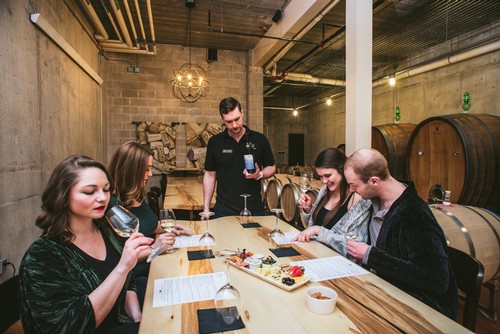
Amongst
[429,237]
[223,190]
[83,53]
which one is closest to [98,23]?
[83,53]

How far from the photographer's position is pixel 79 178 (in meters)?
1.21

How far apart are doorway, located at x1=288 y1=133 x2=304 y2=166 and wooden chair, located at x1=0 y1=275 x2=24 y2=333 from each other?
13507mm

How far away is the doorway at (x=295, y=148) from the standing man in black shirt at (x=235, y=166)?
1156 cm

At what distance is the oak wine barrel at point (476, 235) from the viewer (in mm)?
2307

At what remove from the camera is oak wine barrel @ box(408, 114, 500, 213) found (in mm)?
3459

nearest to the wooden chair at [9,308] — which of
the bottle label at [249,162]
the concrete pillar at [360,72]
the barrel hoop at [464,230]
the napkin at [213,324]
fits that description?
the napkin at [213,324]

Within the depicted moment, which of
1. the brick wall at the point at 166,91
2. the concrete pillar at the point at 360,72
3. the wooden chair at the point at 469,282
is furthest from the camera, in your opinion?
the brick wall at the point at 166,91

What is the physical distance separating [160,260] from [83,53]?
186 inches

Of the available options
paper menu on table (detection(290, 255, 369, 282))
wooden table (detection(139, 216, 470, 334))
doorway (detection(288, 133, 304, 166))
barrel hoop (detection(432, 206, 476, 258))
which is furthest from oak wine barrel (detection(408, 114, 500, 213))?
doorway (detection(288, 133, 304, 166))

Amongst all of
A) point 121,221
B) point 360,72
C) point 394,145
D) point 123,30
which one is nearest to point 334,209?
point 121,221

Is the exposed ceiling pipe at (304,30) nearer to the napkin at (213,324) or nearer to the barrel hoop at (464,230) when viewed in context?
the barrel hoop at (464,230)

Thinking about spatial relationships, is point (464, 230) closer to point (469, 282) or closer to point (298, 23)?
point (469, 282)

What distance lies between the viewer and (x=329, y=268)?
4.98 feet

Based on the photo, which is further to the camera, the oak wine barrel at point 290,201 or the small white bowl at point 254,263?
the oak wine barrel at point 290,201
